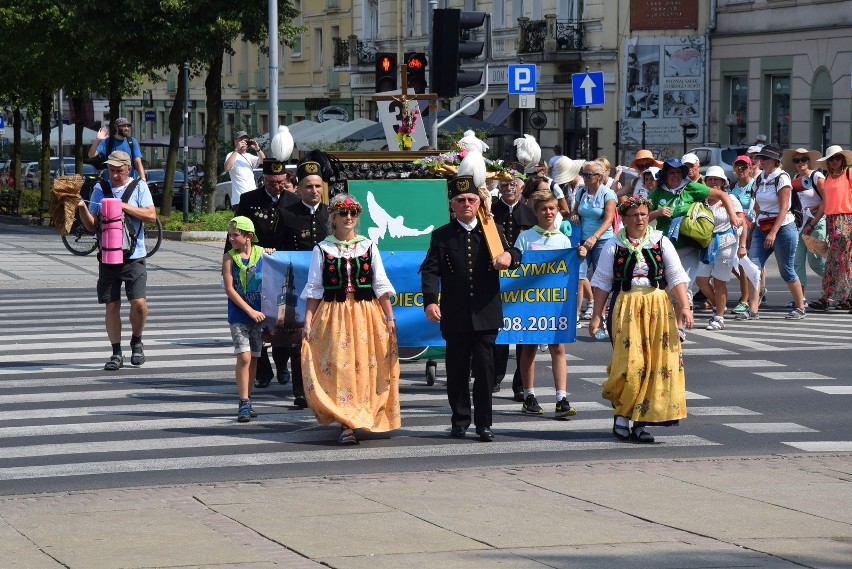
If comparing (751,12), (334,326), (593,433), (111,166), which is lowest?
(593,433)

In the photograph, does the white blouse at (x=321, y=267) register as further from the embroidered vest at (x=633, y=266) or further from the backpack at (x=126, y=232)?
the backpack at (x=126, y=232)

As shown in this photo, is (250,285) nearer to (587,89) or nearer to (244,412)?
(244,412)

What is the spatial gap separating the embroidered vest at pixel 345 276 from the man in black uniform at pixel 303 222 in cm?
164

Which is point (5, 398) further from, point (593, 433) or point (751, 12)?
point (751, 12)

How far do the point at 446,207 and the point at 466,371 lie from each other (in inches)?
126

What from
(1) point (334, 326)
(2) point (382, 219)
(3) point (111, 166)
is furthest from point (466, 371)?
(3) point (111, 166)

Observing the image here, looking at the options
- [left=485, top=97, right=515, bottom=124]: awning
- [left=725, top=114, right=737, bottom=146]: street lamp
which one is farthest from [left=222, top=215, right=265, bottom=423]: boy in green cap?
[left=485, top=97, right=515, bottom=124]: awning

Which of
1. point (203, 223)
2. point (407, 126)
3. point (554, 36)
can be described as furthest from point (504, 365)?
point (554, 36)

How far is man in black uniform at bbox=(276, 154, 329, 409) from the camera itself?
40.2 feet

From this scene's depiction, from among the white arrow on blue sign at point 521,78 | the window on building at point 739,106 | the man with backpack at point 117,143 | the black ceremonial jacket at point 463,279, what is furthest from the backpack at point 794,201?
the window on building at point 739,106

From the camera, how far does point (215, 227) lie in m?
33.8

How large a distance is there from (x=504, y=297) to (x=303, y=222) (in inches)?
63.8

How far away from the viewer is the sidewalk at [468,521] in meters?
7.33

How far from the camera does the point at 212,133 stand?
1436 inches
